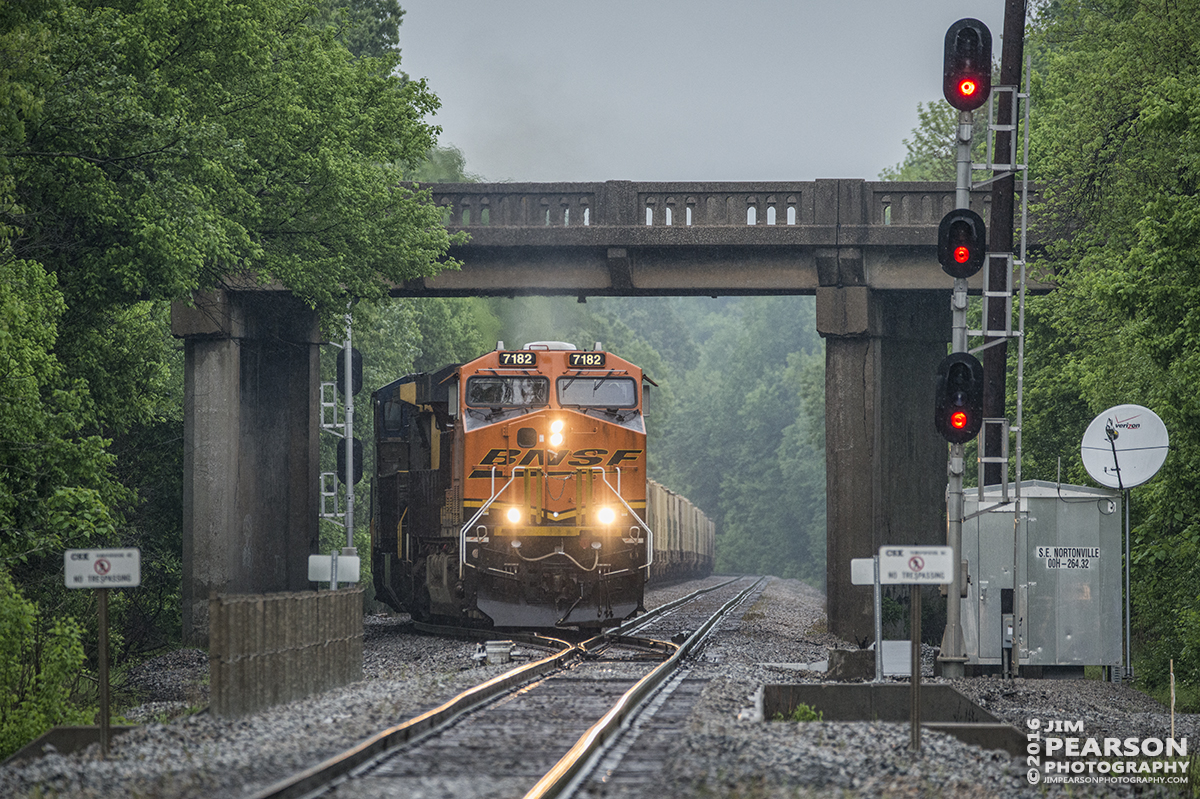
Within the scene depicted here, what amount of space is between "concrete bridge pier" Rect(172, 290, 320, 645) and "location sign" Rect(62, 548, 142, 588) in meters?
14.0

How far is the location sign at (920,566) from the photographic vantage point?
11.2 metres

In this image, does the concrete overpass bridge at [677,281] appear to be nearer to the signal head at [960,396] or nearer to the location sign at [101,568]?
the signal head at [960,396]

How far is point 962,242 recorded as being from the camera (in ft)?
53.1

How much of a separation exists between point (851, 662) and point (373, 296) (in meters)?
12.6

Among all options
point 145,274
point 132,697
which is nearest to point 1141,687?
point 132,697

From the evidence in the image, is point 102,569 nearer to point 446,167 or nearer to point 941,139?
point 941,139

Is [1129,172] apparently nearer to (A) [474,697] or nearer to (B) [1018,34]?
(B) [1018,34]

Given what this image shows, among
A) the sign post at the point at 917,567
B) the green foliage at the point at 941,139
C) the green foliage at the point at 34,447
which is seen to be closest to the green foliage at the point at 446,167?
the green foliage at the point at 941,139

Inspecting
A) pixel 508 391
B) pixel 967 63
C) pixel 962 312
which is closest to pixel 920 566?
pixel 962 312

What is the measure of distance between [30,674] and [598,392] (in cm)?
1013

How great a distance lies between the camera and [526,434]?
71.3ft

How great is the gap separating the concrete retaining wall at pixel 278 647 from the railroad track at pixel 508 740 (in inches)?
68.9

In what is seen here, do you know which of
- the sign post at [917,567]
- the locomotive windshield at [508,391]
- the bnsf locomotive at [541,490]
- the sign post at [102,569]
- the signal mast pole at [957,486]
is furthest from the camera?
the locomotive windshield at [508,391]

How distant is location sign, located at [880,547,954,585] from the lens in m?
11.2
